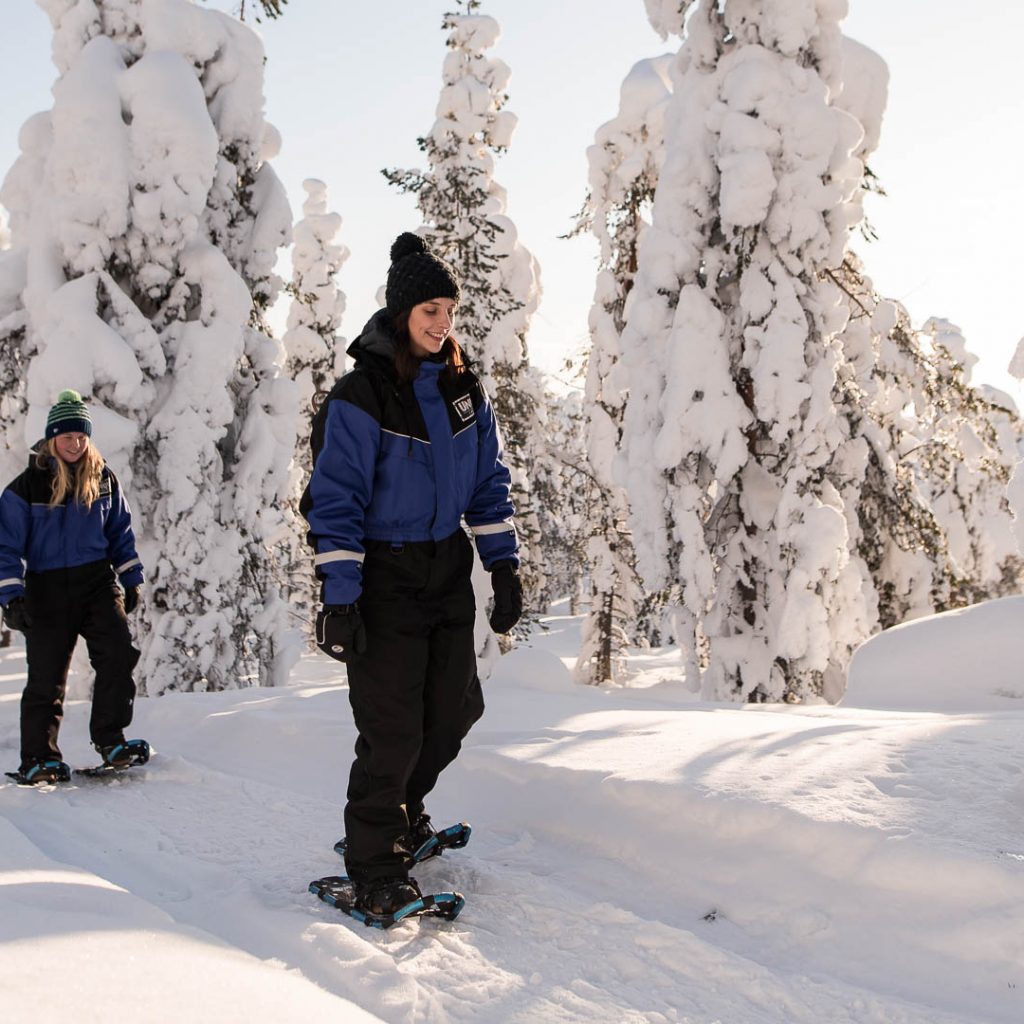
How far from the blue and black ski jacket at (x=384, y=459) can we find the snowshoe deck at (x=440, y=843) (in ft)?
3.67

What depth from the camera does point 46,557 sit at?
5.15 meters

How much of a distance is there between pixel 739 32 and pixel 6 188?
29.4 feet

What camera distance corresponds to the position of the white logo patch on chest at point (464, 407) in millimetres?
3406

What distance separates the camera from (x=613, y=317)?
17594 mm

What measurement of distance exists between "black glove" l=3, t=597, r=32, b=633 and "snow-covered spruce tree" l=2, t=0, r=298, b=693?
18.6 ft

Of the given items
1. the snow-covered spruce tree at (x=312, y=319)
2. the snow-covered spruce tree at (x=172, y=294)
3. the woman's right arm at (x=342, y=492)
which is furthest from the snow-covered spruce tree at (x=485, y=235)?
the woman's right arm at (x=342, y=492)

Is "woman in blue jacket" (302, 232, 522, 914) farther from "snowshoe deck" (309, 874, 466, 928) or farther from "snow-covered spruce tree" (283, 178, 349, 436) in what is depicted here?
"snow-covered spruce tree" (283, 178, 349, 436)

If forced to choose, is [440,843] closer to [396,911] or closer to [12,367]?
[396,911]

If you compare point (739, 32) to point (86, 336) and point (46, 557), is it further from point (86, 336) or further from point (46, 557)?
point (46, 557)

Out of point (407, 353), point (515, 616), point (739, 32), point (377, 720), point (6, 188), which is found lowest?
point (377, 720)

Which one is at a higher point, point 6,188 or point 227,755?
point 6,188

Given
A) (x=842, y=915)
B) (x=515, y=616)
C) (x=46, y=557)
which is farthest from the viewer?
(x=46, y=557)

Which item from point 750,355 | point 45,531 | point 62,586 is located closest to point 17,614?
point 62,586

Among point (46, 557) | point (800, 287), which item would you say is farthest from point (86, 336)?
point (800, 287)
